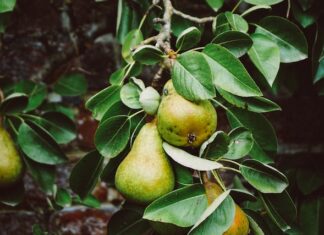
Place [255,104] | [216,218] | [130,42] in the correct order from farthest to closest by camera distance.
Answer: [130,42] < [255,104] < [216,218]

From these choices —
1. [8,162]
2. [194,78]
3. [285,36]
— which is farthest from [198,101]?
[8,162]

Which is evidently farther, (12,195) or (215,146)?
(12,195)

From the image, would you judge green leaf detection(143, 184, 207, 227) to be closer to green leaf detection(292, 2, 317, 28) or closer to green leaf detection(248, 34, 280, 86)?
green leaf detection(248, 34, 280, 86)

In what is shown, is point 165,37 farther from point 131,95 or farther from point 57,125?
point 57,125

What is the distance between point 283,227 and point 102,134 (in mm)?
267

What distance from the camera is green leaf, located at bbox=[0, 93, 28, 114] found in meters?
0.77

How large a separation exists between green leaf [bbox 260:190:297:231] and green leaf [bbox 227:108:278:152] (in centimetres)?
8

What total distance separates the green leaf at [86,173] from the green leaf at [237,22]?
0.87 feet

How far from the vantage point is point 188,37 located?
0.57 metres

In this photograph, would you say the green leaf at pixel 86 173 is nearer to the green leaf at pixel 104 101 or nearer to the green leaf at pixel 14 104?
the green leaf at pixel 104 101

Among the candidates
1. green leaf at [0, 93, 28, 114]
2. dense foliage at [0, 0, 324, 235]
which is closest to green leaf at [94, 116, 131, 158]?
dense foliage at [0, 0, 324, 235]

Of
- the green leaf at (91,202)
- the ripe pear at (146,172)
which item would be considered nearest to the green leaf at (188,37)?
the ripe pear at (146,172)

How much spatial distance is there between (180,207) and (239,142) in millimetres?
131

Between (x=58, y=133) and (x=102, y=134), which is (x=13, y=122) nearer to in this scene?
(x=58, y=133)
